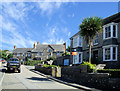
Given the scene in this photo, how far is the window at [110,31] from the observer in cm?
2061

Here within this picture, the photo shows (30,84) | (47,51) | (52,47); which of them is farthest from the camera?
(52,47)

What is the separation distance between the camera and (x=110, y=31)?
69.2 feet

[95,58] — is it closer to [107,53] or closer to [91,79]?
[107,53]

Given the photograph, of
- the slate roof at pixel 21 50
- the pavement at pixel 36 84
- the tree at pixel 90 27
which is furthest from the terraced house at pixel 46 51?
the pavement at pixel 36 84

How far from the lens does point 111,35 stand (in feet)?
67.4

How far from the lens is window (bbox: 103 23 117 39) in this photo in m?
20.6

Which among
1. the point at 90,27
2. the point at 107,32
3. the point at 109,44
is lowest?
the point at 109,44

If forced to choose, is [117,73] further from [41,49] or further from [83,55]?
[41,49]

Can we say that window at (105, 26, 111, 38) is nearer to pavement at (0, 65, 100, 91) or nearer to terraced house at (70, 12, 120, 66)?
terraced house at (70, 12, 120, 66)

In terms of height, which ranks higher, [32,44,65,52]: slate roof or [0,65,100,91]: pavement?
[32,44,65,52]: slate roof

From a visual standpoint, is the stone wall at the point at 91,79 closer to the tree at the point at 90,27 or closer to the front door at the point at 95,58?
the tree at the point at 90,27

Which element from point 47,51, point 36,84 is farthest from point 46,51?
point 36,84

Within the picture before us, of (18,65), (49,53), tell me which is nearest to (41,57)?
(49,53)

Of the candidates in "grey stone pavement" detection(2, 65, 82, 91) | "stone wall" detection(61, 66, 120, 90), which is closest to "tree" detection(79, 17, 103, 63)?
"stone wall" detection(61, 66, 120, 90)
